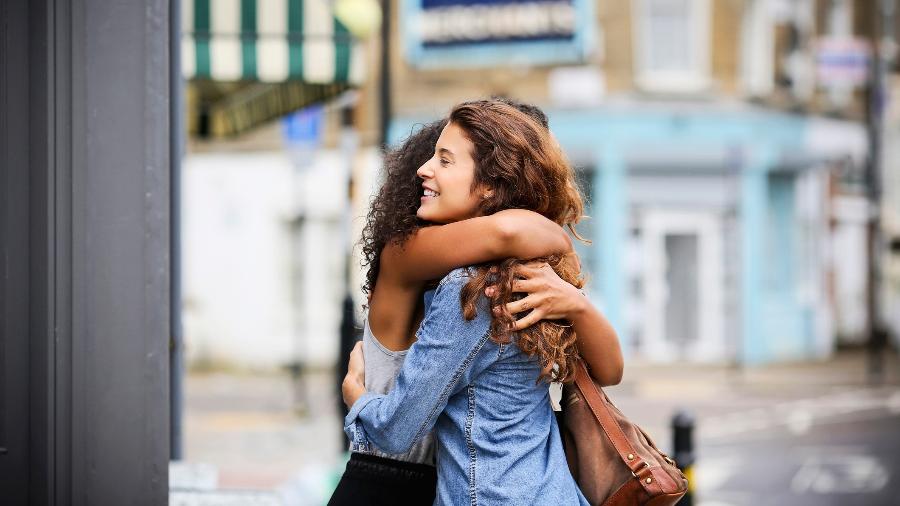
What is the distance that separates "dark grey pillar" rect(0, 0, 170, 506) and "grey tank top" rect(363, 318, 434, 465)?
0.49 meters

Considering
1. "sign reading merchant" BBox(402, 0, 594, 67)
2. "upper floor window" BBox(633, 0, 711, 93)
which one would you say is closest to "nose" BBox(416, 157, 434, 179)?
"sign reading merchant" BBox(402, 0, 594, 67)

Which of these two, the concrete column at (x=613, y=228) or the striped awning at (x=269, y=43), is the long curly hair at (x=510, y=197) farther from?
the concrete column at (x=613, y=228)

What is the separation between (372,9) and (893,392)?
414 inches

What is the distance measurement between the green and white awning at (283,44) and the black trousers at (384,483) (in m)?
3.88

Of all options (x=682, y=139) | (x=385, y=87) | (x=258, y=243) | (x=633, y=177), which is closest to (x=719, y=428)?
(x=385, y=87)

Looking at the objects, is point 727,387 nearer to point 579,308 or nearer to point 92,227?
point 579,308

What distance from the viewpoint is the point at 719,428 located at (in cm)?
1208

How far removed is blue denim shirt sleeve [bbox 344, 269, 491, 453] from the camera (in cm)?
209

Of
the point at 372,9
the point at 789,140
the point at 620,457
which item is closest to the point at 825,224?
the point at 789,140

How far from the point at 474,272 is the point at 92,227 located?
0.90 metres

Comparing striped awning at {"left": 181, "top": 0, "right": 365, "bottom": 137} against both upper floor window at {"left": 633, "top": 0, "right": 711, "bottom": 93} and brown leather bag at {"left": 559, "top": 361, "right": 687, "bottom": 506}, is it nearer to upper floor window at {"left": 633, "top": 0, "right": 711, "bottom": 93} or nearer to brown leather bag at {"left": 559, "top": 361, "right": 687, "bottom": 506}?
brown leather bag at {"left": 559, "top": 361, "right": 687, "bottom": 506}

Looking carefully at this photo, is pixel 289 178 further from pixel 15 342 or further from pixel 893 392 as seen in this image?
pixel 15 342

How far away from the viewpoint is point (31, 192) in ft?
7.99

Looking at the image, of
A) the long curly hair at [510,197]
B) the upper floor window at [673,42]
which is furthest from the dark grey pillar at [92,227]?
the upper floor window at [673,42]
